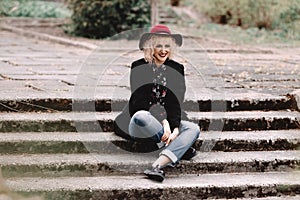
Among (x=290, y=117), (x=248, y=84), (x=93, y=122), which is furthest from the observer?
(x=248, y=84)

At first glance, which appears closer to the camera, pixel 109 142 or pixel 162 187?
pixel 162 187

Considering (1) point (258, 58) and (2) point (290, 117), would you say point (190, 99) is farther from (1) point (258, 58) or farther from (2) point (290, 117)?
(1) point (258, 58)

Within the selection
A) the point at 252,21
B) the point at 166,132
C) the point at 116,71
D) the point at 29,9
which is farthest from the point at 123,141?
the point at 29,9

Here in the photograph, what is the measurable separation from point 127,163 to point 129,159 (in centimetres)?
6

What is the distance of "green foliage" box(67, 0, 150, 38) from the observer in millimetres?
10164

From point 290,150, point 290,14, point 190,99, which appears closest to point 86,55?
point 190,99

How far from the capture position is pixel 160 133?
3467 mm

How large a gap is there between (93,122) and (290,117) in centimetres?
128

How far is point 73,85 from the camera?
15.5 ft

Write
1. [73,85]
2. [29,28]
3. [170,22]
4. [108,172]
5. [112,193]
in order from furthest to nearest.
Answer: [170,22]
[29,28]
[73,85]
[108,172]
[112,193]

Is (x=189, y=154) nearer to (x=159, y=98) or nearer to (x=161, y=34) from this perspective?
(x=159, y=98)

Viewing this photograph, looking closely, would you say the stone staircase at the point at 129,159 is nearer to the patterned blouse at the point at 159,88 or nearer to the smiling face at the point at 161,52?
the patterned blouse at the point at 159,88

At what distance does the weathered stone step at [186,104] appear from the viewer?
391 centimetres

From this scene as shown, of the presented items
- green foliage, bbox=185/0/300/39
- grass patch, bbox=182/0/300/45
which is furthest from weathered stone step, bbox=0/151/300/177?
green foliage, bbox=185/0/300/39
